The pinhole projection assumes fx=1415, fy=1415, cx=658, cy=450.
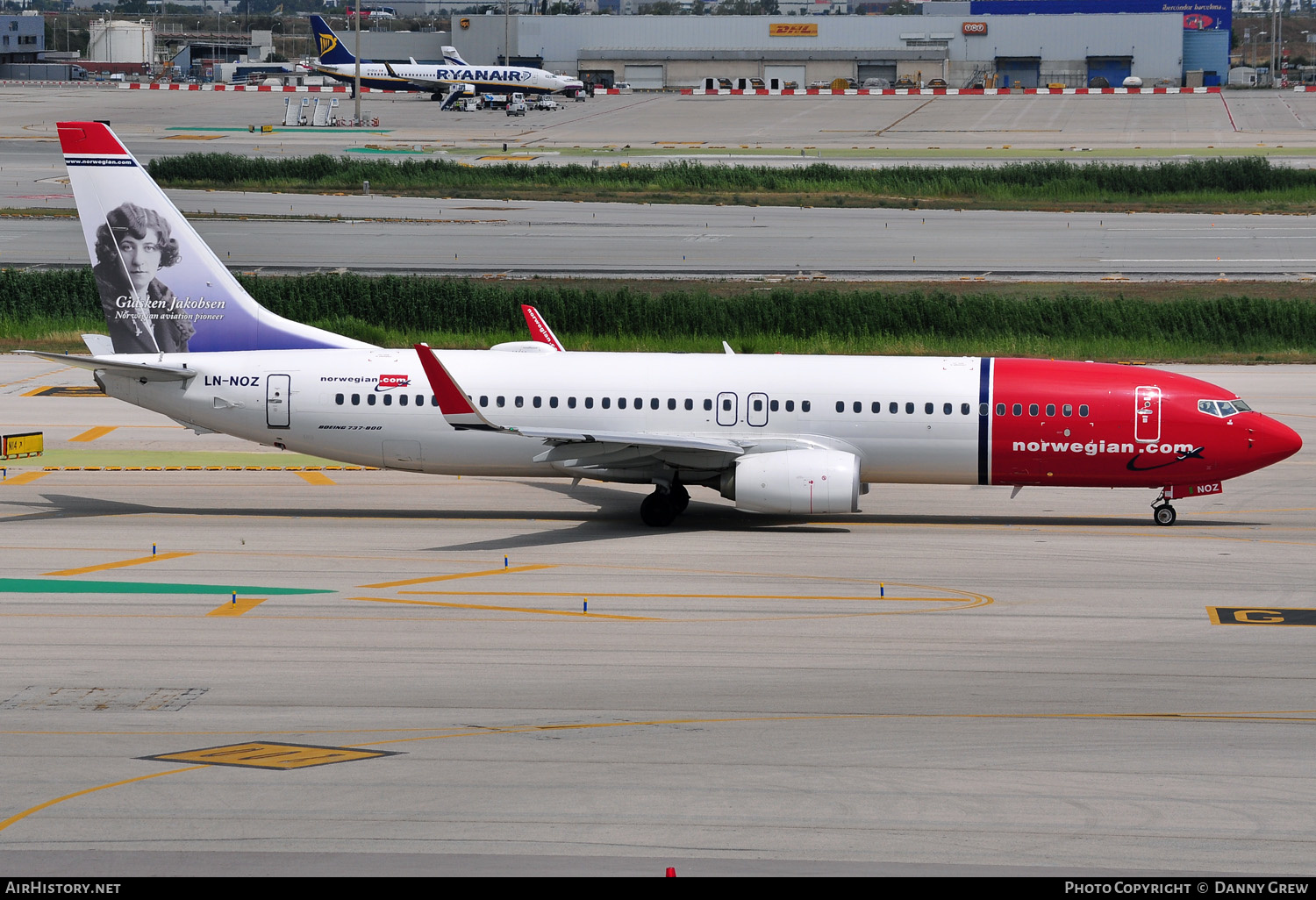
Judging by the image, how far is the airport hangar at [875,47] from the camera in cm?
17362

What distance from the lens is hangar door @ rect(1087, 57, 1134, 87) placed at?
17325 centimetres

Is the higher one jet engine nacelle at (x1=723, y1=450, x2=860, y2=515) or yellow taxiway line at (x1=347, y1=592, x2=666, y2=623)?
jet engine nacelle at (x1=723, y1=450, x2=860, y2=515)

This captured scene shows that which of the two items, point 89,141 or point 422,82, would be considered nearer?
point 89,141

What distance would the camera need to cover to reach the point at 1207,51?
177 m

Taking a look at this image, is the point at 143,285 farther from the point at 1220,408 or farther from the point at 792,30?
the point at 792,30

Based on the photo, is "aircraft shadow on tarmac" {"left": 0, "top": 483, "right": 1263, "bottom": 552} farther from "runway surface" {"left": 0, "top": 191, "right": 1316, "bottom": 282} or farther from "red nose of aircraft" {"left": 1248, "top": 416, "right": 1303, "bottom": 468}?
"runway surface" {"left": 0, "top": 191, "right": 1316, "bottom": 282}

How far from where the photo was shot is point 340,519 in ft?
109

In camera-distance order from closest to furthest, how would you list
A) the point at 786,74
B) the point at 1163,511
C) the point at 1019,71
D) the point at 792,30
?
the point at 1163,511 → the point at 786,74 → the point at 1019,71 → the point at 792,30

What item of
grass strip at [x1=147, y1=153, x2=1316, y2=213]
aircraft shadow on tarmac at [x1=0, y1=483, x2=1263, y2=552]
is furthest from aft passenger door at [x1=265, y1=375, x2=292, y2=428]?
grass strip at [x1=147, y1=153, x2=1316, y2=213]

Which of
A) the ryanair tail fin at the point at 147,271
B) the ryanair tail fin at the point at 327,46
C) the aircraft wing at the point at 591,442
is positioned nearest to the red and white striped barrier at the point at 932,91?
the ryanair tail fin at the point at 327,46

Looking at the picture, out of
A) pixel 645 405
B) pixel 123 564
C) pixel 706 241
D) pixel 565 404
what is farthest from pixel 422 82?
pixel 123 564

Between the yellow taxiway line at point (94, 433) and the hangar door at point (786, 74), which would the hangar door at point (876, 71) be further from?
the yellow taxiway line at point (94, 433)

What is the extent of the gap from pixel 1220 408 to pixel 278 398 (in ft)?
70.8
